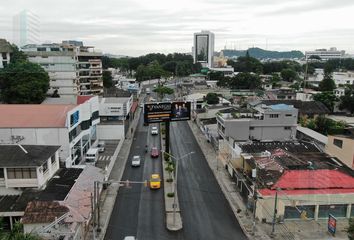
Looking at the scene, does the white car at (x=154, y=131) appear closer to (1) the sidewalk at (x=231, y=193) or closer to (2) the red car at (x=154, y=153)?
(1) the sidewalk at (x=231, y=193)

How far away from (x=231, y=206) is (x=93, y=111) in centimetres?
2716

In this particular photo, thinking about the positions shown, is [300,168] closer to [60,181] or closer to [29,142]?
[60,181]

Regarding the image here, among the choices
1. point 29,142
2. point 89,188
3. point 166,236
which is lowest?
point 166,236

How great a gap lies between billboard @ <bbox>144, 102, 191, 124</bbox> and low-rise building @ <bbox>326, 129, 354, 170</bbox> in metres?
19.7

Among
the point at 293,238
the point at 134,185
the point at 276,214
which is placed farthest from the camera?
the point at 134,185

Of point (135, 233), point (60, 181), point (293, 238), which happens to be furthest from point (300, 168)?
point (60, 181)

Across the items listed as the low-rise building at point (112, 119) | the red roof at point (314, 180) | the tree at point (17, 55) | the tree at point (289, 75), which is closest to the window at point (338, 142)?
the red roof at point (314, 180)

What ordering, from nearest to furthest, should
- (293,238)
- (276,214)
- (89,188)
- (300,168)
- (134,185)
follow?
(293,238) < (276,214) < (89,188) < (300,168) < (134,185)

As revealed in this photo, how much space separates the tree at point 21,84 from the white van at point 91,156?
2704 centimetres

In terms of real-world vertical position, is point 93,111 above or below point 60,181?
above

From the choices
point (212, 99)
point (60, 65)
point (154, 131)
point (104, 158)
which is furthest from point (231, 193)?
point (60, 65)

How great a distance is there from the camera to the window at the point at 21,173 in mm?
30547

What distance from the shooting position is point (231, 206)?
33.0m

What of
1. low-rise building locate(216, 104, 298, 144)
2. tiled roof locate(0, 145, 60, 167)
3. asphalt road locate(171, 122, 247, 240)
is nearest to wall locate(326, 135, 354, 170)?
low-rise building locate(216, 104, 298, 144)
